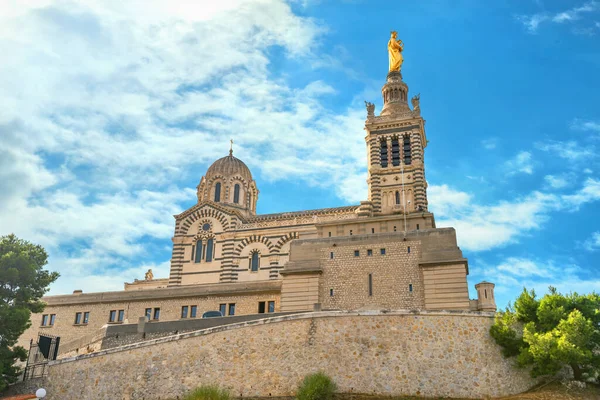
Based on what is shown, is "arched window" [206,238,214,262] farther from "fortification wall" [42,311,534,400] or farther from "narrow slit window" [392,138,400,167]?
"fortification wall" [42,311,534,400]

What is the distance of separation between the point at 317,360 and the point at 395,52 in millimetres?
37859

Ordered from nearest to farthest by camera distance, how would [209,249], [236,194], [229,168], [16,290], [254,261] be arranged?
[16,290]
[254,261]
[209,249]
[236,194]
[229,168]

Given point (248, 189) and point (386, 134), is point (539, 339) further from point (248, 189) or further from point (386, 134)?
point (248, 189)

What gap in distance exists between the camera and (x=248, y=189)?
60469mm

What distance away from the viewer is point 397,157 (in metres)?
53.4

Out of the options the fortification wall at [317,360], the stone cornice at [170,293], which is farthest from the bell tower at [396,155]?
the fortification wall at [317,360]

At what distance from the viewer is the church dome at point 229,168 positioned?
60.0m

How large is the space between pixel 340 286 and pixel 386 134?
62.7 ft

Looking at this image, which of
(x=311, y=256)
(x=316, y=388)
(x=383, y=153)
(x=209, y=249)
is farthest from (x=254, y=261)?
(x=316, y=388)

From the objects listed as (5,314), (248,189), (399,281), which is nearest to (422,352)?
(399,281)

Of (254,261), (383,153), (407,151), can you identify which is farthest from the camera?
(383,153)

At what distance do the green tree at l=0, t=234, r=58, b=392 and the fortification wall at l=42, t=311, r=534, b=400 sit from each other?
11.1ft

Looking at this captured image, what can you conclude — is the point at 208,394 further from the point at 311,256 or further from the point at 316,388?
the point at 311,256

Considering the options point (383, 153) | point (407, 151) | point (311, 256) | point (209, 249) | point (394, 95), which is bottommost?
point (311, 256)
